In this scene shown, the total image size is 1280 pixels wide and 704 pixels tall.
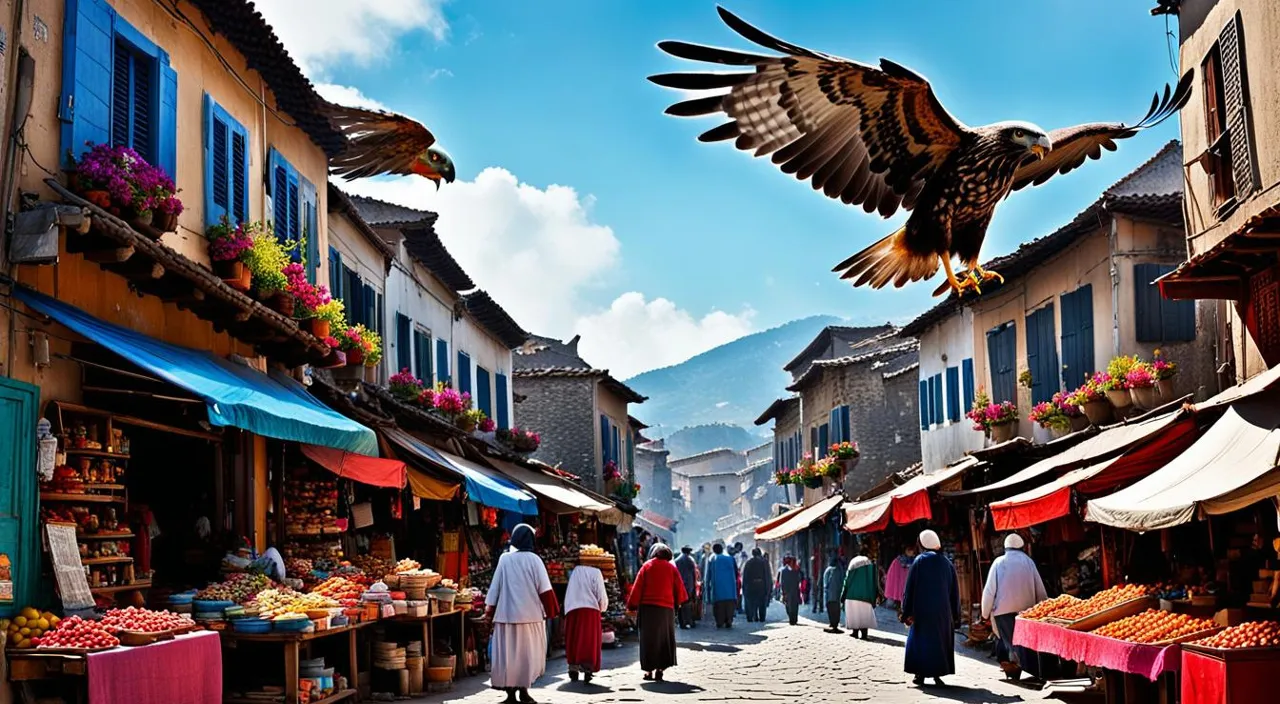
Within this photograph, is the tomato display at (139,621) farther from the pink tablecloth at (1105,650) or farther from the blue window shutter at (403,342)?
the blue window shutter at (403,342)

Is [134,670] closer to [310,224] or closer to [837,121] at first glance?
[837,121]

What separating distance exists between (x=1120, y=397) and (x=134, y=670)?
1364 cm

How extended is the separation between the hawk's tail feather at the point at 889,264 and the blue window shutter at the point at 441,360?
60.7 feet

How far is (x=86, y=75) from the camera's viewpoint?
9797 millimetres

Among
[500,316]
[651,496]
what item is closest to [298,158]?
[500,316]

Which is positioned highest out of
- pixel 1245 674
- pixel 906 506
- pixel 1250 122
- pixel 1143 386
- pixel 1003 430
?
pixel 1250 122

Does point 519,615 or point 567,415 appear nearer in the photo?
point 519,615

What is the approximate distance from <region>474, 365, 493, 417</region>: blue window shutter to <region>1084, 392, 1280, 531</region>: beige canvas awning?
1915 cm

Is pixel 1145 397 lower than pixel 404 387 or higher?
lower

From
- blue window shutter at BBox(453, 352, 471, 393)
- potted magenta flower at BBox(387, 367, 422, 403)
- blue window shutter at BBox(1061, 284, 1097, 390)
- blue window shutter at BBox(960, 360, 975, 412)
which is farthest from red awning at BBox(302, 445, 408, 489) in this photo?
blue window shutter at BBox(960, 360, 975, 412)

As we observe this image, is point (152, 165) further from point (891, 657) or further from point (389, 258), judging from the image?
point (891, 657)

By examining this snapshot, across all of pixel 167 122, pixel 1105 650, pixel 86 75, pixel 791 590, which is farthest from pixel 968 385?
pixel 86 75

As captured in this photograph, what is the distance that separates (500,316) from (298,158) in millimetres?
14696

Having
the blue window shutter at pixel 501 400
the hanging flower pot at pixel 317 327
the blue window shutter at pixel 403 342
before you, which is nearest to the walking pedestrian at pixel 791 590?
the blue window shutter at pixel 501 400
